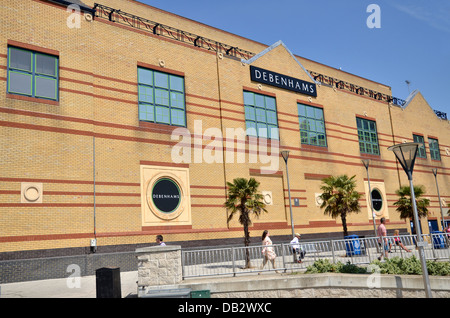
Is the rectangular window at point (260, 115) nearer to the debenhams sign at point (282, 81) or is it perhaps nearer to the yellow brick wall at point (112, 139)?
the yellow brick wall at point (112, 139)

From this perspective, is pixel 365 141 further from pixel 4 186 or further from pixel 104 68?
pixel 4 186

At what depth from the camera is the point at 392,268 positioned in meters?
11.4

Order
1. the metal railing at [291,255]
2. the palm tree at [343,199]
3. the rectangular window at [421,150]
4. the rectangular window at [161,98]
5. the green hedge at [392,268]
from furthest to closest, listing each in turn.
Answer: the rectangular window at [421,150], the palm tree at [343,199], the rectangular window at [161,98], the metal railing at [291,255], the green hedge at [392,268]

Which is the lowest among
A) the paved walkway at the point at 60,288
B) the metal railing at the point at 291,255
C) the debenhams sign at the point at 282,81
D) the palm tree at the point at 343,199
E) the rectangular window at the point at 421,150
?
the paved walkway at the point at 60,288

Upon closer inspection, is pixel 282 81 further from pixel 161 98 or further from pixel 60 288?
pixel 60 288

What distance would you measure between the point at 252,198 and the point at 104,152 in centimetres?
765

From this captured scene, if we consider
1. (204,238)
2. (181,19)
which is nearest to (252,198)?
(204,238)

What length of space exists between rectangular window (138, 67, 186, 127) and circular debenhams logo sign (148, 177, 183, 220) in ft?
11.4

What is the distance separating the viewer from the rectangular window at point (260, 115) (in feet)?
86.1

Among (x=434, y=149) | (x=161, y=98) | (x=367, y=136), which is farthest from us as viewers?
(x=434, y=149)

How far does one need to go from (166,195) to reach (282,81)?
43.0 ft

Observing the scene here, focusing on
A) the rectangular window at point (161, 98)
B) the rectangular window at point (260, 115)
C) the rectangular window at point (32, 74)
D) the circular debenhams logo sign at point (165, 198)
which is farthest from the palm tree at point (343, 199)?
the rectangular window at point (32, 74)

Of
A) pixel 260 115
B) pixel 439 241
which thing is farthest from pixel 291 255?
pixel 260 115

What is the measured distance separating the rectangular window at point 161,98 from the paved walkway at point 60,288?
912cm
